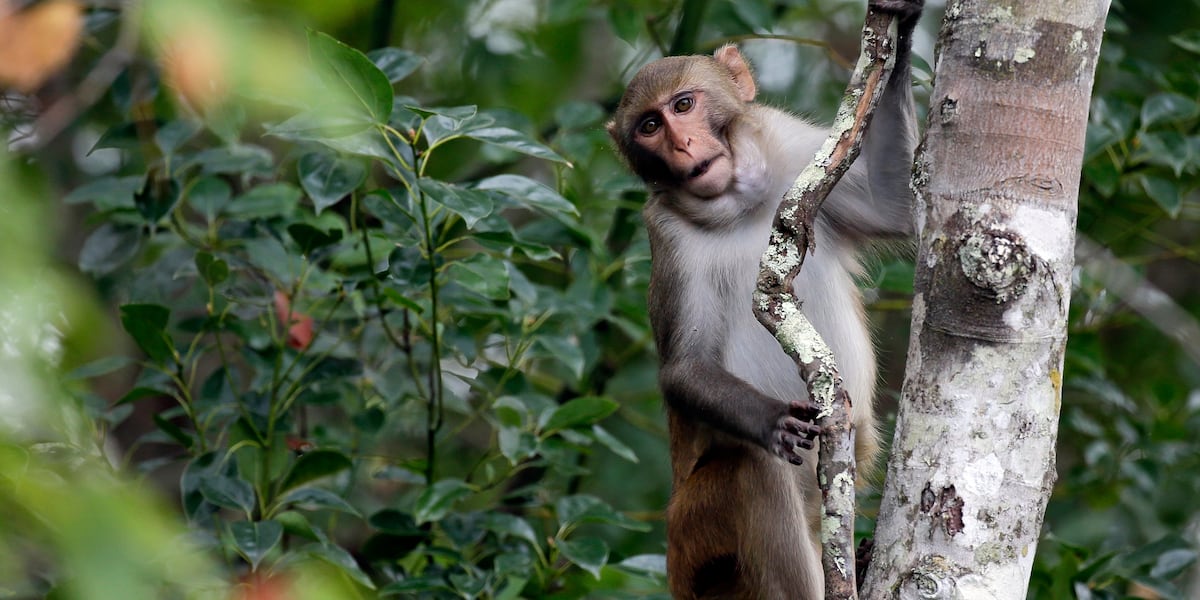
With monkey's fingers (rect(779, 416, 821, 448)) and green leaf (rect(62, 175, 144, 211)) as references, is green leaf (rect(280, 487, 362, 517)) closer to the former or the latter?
green leaf (rect(62, 175, 144, 211))

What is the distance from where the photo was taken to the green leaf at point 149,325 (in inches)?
188

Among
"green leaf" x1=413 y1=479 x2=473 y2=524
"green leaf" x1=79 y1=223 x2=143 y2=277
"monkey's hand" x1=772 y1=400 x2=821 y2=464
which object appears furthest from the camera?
"green leaf" x1=79 y1=223 x2=143 y2=277

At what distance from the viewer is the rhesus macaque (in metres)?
4.54

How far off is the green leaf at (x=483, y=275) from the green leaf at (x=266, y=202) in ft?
3.14

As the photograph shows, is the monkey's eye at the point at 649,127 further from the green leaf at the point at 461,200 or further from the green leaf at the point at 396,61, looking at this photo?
the green leaf at the point at 396,61

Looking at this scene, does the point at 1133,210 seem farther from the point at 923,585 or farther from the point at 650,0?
the point at 923,585

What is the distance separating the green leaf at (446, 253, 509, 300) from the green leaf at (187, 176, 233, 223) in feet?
4.14

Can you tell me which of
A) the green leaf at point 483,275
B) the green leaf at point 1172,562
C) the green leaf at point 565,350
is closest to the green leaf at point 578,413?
the green leaf at point 565,350

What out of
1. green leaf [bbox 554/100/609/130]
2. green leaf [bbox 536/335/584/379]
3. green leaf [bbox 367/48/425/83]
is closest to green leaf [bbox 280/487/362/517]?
green leaf [bbox 536/335/584/379]

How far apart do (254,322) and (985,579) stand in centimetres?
365

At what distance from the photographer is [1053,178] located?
3146mm

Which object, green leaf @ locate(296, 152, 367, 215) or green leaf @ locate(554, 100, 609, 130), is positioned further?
green leaf @ locate(554, 100, 609, 130)

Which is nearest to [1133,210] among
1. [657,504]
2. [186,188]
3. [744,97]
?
[744,97]

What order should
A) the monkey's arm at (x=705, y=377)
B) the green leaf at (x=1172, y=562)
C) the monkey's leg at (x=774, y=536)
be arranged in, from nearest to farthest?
the monkey's arm at (x=705, y=377) < the monkey's leg at (x=774, y=536) < the green leaf at (x=1172, y=562)
